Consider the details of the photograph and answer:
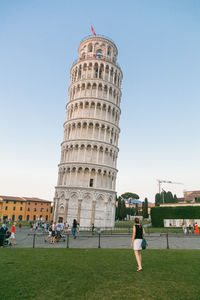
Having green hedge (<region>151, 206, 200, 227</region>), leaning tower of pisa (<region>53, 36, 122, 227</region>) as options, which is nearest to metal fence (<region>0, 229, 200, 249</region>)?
leaning tower of pisa (<region>53, 36, 122, 227</region>)

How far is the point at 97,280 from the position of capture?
6.52 metres

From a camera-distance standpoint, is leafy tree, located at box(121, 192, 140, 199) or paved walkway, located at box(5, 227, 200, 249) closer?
paved walkway, located at box(5, 227, 200, 249)

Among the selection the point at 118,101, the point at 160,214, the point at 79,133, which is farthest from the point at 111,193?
the point at 118,101

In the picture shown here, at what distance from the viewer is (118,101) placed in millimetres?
50812

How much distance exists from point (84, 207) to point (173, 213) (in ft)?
62.1

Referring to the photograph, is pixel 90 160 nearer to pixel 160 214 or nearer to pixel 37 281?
pixel 160 214

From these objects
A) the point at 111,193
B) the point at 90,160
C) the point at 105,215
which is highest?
the point at 90,160

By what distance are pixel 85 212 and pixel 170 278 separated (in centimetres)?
3547

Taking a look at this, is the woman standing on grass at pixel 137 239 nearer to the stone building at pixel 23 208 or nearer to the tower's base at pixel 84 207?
the tower's base at pixel 84 207

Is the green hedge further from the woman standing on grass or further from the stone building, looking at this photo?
the stone building

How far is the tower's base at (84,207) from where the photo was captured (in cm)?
4044

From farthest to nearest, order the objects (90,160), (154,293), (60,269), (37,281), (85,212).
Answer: (90,160) → (85,212) → (60,269) → (37,281) → (154,293)

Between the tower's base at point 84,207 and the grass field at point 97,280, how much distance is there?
3227cm

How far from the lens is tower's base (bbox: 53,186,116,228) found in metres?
40.4
